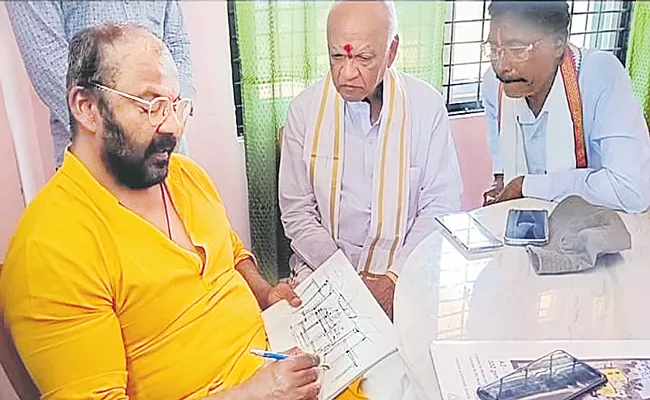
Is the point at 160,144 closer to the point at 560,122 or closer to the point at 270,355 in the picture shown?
the point at 270,355

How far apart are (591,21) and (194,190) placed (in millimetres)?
605

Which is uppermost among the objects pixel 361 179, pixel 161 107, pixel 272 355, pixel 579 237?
pixel 161 107

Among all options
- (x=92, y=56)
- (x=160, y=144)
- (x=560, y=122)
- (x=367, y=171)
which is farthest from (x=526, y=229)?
(x=92, y=56)

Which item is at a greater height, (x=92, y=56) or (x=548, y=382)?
(x=92, y=56)

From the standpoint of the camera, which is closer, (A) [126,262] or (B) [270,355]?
(A) [126,262]

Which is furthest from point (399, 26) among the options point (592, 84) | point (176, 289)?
point (176, 289)

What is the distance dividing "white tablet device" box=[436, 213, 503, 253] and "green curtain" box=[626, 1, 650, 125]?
0.99ft

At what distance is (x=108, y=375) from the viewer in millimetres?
812

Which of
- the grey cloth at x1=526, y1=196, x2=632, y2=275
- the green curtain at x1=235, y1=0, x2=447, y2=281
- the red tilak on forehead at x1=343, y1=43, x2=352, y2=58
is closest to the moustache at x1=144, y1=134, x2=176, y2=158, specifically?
the green curtain at x1=235, y1=0, x2=447, y2=281

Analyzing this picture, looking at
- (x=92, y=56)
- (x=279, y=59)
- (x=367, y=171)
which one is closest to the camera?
(x=92, y=56)

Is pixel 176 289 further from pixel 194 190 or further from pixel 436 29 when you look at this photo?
pixel 436 29

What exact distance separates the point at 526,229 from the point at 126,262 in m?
0.63

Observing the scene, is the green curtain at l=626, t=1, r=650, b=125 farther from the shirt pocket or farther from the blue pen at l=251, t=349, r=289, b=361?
the blue pen at l=251, t=349, r=289, b=361

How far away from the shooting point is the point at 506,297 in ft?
3.29
